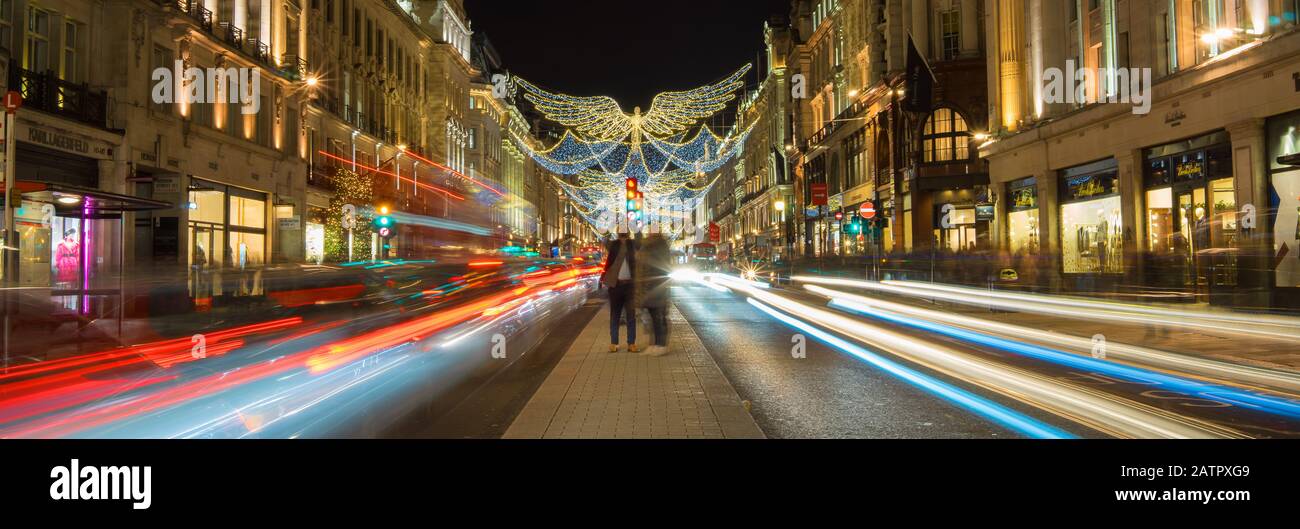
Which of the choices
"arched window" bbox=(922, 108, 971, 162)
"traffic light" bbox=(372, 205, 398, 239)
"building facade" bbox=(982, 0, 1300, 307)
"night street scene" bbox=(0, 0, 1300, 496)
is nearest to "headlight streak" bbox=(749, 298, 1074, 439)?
"night street scene" bbox=(0, 0, 1300, 496)

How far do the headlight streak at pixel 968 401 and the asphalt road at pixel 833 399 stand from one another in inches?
4.8

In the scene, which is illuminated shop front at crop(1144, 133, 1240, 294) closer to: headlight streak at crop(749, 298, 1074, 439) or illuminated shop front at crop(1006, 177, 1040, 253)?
headlight streak at crop(749, 298, 1074, 439)


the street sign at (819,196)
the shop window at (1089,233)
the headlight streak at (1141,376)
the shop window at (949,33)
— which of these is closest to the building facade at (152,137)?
the headlight streak at (1141,376)

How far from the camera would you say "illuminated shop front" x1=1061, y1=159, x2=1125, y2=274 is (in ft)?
84.8

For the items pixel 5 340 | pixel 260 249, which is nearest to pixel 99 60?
pixel 260 249

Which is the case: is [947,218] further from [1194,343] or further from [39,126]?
[39,126]

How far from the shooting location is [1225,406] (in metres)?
7.50

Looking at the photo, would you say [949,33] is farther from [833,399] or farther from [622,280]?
[833,399]

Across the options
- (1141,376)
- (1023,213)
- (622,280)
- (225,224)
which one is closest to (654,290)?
(622,280)

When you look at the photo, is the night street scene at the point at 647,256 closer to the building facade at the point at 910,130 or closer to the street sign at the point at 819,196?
the building facade at the point at 910,130

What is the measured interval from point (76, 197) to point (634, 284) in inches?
300

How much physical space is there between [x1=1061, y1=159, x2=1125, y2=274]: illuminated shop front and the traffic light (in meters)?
19.3

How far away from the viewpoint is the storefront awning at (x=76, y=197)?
10.9 m
